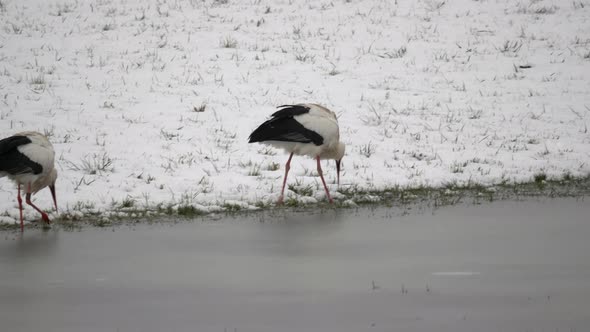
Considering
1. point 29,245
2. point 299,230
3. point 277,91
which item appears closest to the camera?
point 29,245

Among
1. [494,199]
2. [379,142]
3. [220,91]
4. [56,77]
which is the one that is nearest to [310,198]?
[494,199]

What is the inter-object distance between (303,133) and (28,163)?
352cm

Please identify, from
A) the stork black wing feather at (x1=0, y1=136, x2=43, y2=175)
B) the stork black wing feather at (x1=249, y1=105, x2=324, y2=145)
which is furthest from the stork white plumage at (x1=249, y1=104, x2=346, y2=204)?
the stork black wing feather at (x1=0, y1=136, x2=43, y2=175)

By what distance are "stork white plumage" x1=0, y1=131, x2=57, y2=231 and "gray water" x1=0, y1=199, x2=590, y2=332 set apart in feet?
2.85

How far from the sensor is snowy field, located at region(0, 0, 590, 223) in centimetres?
1245

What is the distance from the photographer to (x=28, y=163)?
10188 millimetres

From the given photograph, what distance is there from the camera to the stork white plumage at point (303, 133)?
11430 mm

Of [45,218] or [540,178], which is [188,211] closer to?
[45,218]

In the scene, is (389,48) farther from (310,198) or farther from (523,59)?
(310,198)

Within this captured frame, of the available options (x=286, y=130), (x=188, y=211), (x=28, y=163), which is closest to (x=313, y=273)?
(x=188, y=211)

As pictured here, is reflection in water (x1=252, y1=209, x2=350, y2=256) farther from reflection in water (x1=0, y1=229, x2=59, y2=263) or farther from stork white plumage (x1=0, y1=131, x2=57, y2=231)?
stork white plumage (x1=0, y1=131, x2=57, y2=231)

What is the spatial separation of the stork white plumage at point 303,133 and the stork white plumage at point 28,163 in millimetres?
2548

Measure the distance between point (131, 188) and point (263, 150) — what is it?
2.87m

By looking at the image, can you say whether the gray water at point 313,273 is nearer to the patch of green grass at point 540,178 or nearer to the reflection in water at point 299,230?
the reflection in water at point 299,230
